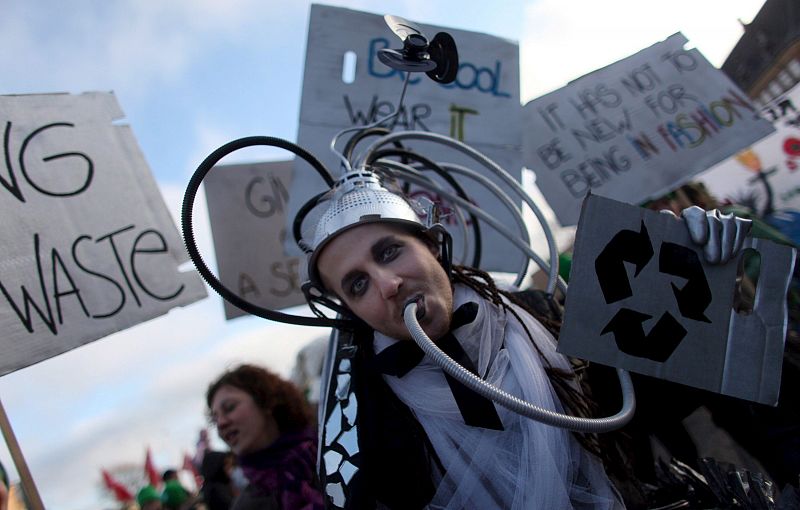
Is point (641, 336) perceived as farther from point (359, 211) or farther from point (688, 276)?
point (359, 211)

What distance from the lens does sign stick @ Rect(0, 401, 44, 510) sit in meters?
1.63

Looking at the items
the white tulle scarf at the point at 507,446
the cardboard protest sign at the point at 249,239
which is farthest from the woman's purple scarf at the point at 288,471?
the white tulle scarf at the point at 507,446

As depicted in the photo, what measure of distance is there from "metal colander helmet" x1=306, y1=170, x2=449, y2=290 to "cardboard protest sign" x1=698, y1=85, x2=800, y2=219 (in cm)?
180

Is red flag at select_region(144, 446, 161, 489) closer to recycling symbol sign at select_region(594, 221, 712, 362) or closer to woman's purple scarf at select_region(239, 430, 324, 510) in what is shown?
woman's purple scarf at select_region(239, 430, 324, 510)

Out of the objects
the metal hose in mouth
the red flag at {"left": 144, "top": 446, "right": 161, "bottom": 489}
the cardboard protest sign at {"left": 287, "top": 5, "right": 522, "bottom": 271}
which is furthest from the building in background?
the red flag at {"left": 144, "top": 446, "right": 161, "bottom": 489}

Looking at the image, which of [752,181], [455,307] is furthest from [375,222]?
[752,181]

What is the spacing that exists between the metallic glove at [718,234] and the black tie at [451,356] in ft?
1.56

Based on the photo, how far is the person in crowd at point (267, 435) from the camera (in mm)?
→ 2221

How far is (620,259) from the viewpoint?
1.07m

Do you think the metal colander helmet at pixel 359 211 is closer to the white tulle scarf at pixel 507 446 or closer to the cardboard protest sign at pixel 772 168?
the white tulle scarf at pixel 507 446

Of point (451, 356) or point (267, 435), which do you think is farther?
point (267, 435)

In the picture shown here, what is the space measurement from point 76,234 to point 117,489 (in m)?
4.65

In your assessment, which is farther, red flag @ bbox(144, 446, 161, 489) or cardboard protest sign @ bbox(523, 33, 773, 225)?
red flag @ bbox(144, 446, 161, 489)

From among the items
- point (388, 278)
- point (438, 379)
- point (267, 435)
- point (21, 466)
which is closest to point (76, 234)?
point (21, 466)
